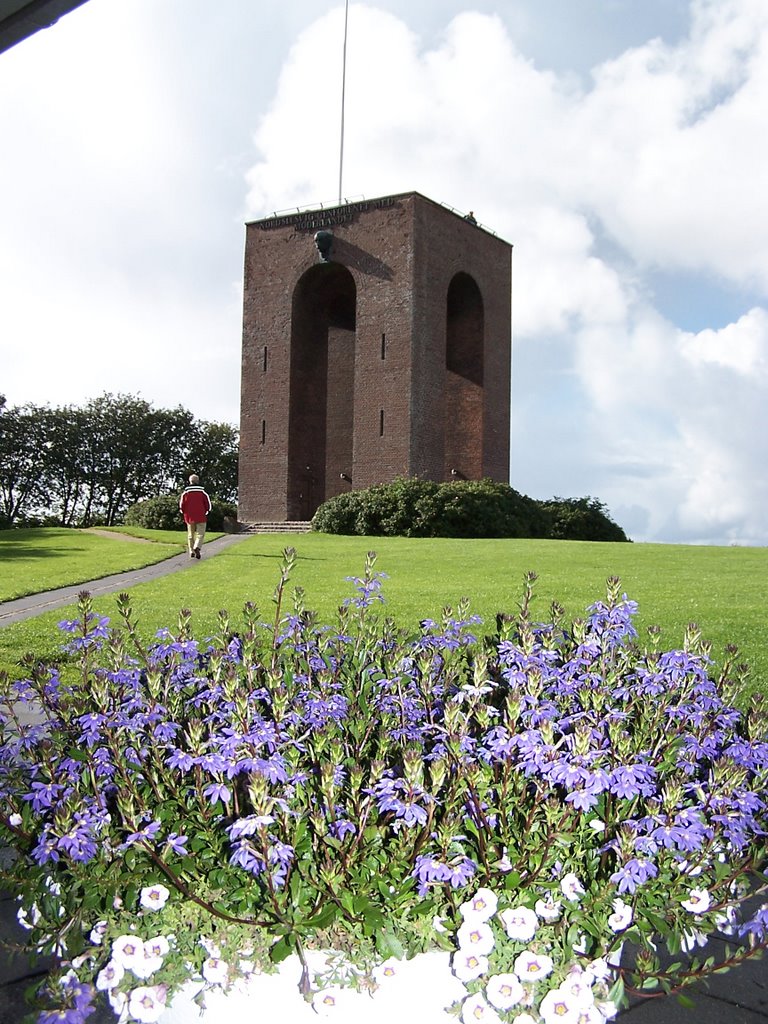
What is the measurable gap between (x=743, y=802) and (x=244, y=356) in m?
29.5

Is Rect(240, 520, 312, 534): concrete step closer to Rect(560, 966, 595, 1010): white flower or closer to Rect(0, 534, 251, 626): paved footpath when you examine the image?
Rect(0, 534, 251, 626): paved footpath

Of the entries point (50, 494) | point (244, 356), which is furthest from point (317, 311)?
point (50, 494)

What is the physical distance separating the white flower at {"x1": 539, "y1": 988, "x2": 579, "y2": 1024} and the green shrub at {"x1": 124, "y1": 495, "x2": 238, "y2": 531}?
2624 centimetres

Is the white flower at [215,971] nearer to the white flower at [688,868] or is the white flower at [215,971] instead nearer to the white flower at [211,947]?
the white flower at [211,947]

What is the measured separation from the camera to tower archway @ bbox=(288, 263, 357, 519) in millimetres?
30062

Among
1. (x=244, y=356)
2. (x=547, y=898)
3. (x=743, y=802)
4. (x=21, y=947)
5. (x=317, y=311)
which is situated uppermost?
(x=317, y=311)

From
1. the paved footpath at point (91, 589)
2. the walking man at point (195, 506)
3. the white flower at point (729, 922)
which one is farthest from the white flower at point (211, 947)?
the walking man at point (195, 506)

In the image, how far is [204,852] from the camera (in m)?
2.30

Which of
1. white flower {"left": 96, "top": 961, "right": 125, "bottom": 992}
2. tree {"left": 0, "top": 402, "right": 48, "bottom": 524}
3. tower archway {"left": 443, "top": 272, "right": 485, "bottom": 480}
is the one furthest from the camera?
tree {"left": 0, "top": 402, "right": 48, "bottom": 524}

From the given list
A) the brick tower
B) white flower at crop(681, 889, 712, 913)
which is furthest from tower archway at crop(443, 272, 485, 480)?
white flower at crop(681, 889, 712, 913)

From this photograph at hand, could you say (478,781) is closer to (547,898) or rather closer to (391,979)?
(547,898)

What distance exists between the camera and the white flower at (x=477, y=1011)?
80.5 inches

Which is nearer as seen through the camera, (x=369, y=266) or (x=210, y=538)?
(x=210, y=538)

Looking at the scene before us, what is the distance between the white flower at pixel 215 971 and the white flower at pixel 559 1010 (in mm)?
761
